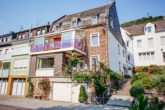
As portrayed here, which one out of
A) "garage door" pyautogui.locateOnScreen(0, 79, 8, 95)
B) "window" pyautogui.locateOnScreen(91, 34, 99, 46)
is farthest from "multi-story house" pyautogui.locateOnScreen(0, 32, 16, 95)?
"window" pyautogui.locateOnScreen(91, 34, 99, 46)

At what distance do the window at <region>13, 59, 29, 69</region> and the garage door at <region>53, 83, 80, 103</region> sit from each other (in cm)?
812

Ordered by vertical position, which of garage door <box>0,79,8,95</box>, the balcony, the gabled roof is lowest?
garage door <box>0,79,8,95</box>

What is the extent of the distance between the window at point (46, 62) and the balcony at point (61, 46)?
1.59 m

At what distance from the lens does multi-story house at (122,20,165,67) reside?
24797mm

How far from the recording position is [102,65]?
14.9 metres

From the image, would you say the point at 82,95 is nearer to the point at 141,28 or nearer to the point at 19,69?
the point at 19,69

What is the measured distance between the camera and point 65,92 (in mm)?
14422

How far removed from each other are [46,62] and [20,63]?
19.3 feet

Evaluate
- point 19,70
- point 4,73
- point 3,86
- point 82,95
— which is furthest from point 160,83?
point 3,86

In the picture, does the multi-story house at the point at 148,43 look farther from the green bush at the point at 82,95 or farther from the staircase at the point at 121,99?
the green bush at the point at 82,95

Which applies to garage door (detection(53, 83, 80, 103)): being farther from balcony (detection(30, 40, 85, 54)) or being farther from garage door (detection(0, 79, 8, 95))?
garage door (detection(0, 79, 8, 95))

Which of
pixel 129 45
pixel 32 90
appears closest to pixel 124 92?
pixel 32 90

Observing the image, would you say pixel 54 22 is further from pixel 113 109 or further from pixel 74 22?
pixel 113 109

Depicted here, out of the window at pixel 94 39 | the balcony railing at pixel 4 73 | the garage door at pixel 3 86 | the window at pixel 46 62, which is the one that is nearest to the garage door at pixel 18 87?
the balcony railing at pixel 4 73
